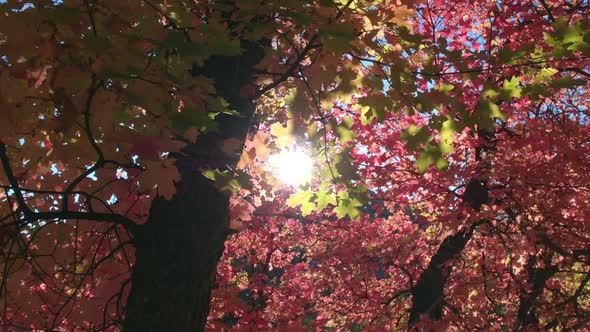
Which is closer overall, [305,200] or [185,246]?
[185,246]

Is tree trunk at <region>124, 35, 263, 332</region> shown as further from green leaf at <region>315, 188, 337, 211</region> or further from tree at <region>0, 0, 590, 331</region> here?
green leaf at <region>315, 188, 337, 211</region>

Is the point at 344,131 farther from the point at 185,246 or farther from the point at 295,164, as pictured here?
the point at 185,246

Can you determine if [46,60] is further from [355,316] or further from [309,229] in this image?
[309,229]

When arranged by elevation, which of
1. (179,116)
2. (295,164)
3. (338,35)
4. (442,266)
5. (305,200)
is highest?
(442,266)

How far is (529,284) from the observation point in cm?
761

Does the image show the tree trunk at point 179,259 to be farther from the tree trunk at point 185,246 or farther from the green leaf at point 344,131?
the green leaf at point 344,131

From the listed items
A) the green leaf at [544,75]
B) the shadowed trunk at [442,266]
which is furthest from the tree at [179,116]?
the shadowed trunk at [442,266]

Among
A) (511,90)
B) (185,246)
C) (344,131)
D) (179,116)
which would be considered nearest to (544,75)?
(511,90)

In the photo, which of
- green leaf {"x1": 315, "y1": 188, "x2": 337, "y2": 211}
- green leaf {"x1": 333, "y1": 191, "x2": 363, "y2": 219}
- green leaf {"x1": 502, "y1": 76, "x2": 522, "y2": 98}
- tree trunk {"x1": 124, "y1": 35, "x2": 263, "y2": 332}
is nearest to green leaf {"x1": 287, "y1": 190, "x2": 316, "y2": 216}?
green leaf {"x1": 315, "y1": 188, "x2": 337, "y2": 211}

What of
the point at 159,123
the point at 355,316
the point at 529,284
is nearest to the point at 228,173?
the point at 159,123

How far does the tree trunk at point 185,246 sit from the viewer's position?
2.43m

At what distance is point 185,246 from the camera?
2.53 meters

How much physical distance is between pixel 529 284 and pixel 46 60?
8.19 m

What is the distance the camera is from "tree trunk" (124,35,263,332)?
95.8 inches
